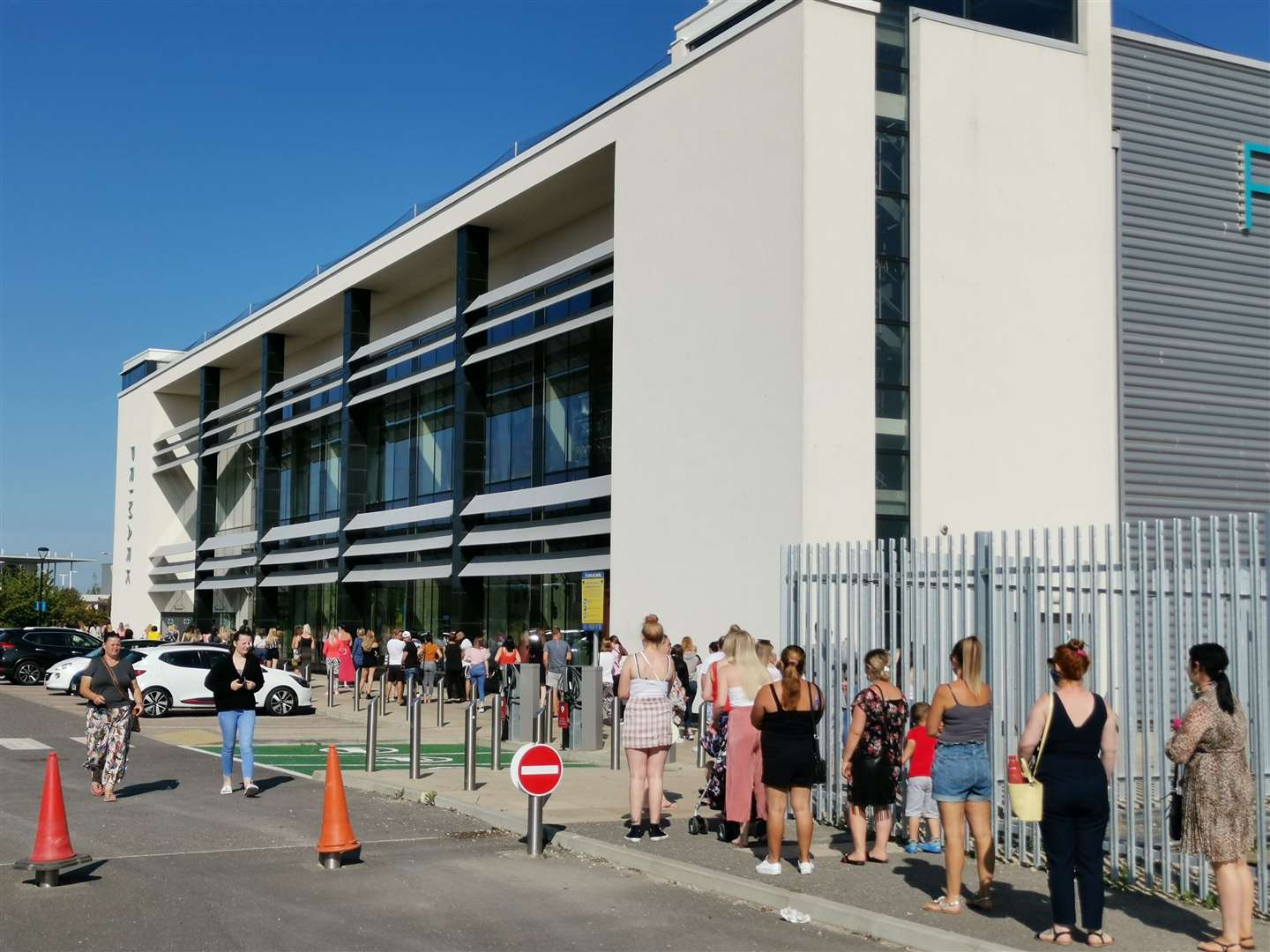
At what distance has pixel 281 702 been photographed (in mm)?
28750

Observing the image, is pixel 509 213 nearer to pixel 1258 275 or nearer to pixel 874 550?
pixel 1258 275

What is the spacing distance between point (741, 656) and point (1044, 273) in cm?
1589

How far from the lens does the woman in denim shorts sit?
918cm

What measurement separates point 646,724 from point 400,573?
3018cm

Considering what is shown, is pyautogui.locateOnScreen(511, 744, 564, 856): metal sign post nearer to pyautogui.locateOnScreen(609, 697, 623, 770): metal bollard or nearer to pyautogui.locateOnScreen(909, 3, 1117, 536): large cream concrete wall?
pyautogui.locateOnScreen(609, 697, 623, 770): metal bollard

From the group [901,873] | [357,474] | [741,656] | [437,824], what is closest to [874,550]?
[741,656]

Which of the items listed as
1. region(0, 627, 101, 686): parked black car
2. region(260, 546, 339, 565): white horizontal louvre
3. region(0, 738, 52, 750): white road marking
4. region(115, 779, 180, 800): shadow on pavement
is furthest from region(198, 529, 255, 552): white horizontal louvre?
region(115, 779, 180, 800): shadow on pavement

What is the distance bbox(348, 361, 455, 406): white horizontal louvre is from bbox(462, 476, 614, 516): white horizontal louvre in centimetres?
403

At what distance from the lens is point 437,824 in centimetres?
1329

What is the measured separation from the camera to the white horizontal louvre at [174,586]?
6072cm

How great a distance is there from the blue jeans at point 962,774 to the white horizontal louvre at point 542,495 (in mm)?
→ 20099

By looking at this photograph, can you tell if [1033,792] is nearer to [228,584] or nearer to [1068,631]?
[1068,631]

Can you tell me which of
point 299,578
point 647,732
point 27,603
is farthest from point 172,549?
point 647,732

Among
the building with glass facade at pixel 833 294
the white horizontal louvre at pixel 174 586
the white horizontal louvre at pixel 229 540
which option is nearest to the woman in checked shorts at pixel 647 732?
the building with glass facade at pixel 833 294
